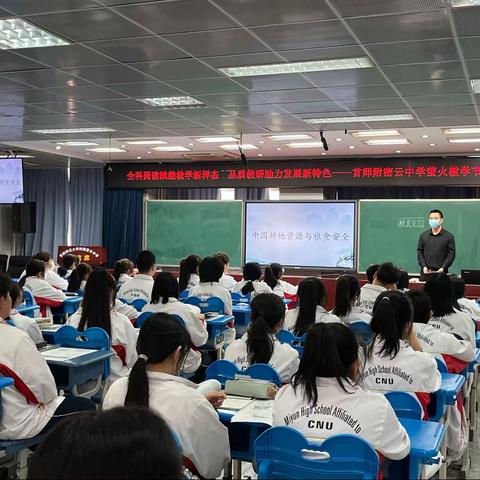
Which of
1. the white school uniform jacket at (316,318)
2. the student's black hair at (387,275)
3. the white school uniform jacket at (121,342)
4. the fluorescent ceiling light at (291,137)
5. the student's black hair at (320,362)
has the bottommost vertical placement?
the white school uniform jacket at (121,342)

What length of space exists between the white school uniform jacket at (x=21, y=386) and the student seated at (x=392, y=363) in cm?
156

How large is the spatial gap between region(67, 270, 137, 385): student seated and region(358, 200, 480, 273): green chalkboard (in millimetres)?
7629

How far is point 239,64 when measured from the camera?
5.43 m

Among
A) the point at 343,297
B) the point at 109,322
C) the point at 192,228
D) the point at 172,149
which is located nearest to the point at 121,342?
the point at 109,322

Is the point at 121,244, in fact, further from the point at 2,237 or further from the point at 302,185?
the point at 302,185

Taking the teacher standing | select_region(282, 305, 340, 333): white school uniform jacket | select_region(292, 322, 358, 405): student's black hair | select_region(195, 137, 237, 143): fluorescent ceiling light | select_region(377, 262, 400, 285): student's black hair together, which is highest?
select_region(195, 137, 237, 143): fluorescent ceiling light

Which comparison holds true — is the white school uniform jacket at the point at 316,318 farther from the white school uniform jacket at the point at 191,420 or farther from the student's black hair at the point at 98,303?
the white school uniform jacket at the point at 191,420

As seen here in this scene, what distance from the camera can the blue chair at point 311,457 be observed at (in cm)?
198

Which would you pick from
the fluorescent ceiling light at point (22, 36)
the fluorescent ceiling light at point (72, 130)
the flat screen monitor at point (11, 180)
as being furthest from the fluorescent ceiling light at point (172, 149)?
the fluorescent ceiling light at point (22, 36)

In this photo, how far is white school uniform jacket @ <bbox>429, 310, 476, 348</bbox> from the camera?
4418mm

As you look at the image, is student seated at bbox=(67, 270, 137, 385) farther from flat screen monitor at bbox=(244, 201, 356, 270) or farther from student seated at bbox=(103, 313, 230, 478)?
flat screen monitor at bbox=(244, 201, 356, 270)

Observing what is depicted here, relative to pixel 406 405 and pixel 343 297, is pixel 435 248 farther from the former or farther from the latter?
pixel 406 405

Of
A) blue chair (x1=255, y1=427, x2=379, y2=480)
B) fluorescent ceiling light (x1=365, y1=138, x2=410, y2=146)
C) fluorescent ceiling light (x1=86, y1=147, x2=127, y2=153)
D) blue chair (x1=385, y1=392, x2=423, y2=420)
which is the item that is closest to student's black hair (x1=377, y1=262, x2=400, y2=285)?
blue chair (x1=385, y1=392, x2=423, y2=420)

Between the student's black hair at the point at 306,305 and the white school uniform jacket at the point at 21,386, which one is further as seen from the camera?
the student's black hair at the point at 306,305
